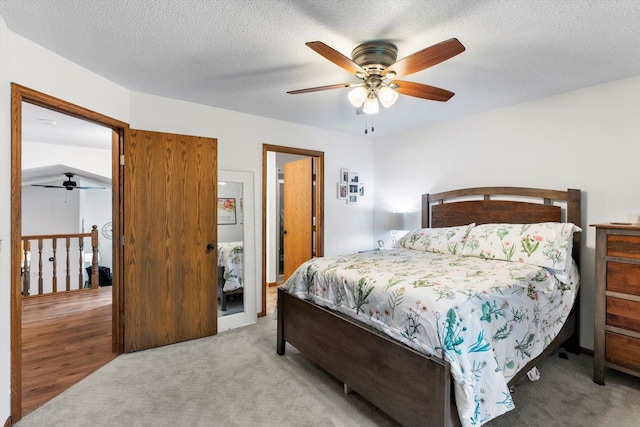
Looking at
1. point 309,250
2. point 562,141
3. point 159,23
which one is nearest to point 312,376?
point 309,250

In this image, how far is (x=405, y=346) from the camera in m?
1.69

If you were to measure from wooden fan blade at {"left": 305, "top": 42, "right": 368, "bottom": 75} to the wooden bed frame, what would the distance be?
163 centimetres

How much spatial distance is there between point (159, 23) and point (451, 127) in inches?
128

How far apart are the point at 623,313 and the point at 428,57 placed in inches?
89.9

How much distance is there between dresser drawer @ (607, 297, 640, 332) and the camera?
216cm

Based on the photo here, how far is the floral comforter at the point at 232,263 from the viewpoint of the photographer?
3.41 metres

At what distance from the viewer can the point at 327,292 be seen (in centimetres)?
232

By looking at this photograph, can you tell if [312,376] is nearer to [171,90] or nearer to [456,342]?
[456,342]

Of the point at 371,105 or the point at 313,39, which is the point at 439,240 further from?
the point at 313,39

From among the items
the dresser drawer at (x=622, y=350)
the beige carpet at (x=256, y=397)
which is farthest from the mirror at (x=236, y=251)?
the dresser drawer at (x=622, y=350)

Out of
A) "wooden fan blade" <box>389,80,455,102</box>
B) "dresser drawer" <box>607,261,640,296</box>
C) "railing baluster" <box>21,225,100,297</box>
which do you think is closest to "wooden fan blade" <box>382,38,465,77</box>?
"wooden fan blade" <box>389,80,455,102</box>

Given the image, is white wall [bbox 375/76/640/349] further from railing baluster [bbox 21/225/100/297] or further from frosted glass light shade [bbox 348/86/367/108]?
railing baluster [bbox 21/225/100/297]

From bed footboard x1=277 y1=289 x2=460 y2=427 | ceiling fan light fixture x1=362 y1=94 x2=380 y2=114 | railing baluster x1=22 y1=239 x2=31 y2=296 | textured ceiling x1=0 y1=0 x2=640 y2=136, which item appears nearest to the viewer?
bed footboard x1=277 y1=289 x2=460 y2=427

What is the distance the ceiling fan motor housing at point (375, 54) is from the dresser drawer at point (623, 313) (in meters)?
2.37
